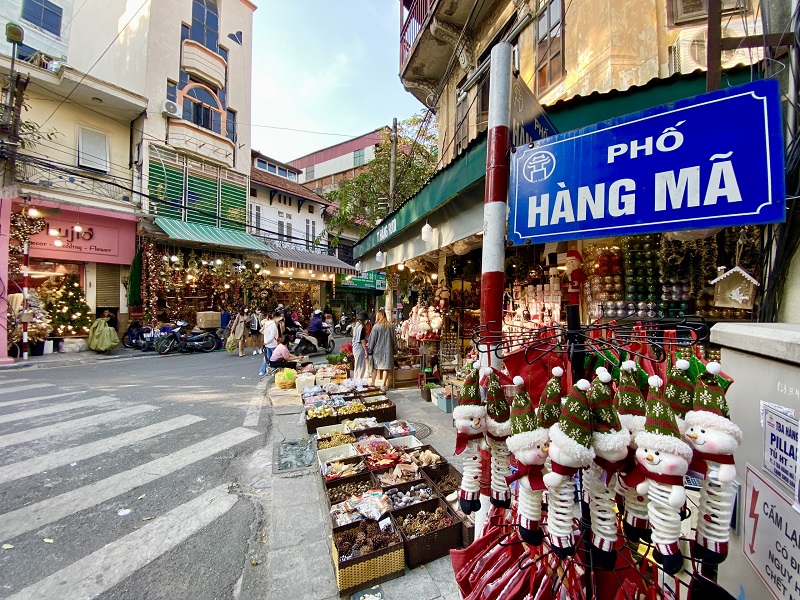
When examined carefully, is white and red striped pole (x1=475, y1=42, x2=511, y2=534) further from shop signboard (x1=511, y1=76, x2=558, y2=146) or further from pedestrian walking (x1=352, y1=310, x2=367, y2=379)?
pedestrian walking (x1=352, y1=310, x2=367, y2=379)

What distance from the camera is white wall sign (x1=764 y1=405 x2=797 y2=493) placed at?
1.07 meters

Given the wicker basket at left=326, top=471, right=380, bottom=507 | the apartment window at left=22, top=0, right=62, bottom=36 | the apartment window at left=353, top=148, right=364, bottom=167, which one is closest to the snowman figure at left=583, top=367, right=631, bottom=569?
the wicker basket at left=326, top=471, right=380, bottom=507

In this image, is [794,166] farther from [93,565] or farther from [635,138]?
[93,565]

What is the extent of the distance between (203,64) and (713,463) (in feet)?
71.9

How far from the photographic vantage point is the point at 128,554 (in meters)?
2.78

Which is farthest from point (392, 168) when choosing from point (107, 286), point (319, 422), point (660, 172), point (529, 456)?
point (107, 286)

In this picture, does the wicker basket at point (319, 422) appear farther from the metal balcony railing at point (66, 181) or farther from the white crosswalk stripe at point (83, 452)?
the metal balcony railing at point (66, 181)

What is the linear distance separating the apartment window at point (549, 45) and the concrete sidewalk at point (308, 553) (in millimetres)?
5644

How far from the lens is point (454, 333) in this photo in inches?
307

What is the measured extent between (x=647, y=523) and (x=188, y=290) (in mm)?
18196

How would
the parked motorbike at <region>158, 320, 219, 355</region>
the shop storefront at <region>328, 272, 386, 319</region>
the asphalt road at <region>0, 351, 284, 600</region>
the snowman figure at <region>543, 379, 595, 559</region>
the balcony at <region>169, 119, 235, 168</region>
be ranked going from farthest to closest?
the shop storefront at <region>328, 272, 386, 319</region> → the balcony at <region>169, 119, 235, 168</region> → the parked motorbike at <region>158, 320, 219, 355</region> → the asphalt road at <region>0, 351, 284, 600</region> → the snowman figure at <region>543, 379, 595, 559</region>

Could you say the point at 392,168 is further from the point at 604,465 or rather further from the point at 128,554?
the point at 604,465

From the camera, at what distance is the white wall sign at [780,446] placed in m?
1.07

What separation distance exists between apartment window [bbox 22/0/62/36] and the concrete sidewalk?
20622 millimetres
